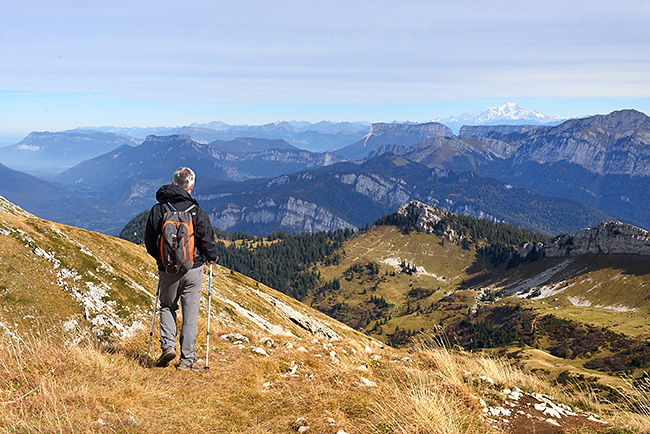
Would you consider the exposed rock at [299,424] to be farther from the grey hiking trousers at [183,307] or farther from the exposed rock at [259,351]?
the exposed rock at [259,351]

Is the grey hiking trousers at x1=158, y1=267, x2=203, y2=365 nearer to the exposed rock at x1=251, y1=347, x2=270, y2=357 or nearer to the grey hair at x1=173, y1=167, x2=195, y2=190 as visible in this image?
the grey hair at x1=173, y1=167, x2=195, y2=190

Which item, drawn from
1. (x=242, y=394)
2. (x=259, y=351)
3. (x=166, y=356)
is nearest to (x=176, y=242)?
(x=166, y=356)

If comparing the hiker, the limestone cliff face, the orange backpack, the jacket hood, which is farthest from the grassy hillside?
the limestone cliff face

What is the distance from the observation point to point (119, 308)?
2577 cm

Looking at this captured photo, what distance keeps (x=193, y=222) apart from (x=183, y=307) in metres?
2.65

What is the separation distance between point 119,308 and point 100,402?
20220 millimetres

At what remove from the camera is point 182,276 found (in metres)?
11.3

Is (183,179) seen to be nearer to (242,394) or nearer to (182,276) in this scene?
(182,276)

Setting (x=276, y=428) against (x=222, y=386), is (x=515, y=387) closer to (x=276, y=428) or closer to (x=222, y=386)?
(x=276, y=428)

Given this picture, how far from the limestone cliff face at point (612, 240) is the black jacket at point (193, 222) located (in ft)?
661

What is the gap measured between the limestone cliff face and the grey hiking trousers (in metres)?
202

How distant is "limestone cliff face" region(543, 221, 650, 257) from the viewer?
530 ft

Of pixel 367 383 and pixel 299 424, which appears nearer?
pixel 299 424

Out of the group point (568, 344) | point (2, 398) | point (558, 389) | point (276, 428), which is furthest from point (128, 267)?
point (568, 344)
